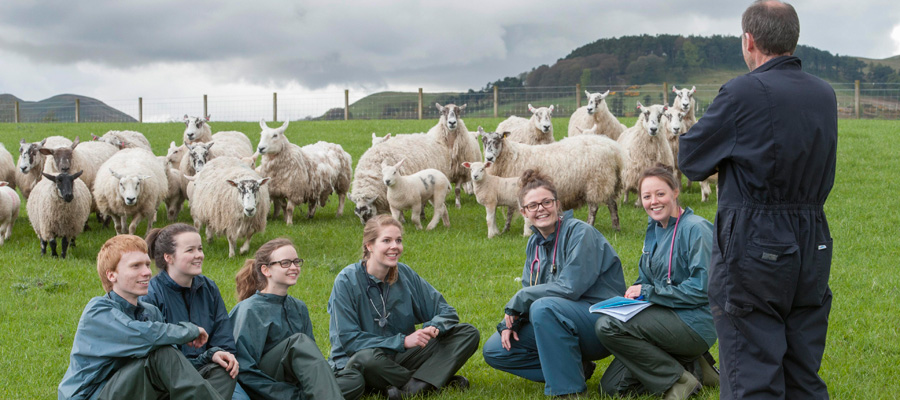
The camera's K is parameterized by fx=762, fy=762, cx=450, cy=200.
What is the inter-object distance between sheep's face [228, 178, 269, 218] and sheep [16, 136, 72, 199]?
454 centimetres

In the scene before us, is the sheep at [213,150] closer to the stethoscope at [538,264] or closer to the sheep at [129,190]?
the sheep at [129,190]

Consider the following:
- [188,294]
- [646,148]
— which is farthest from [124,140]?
→ [188,294]

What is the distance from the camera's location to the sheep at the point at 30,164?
12.6 metres

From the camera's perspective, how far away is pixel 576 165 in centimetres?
1157

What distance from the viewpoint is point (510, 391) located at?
5113mm

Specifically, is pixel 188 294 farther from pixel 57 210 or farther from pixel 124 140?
pixel 124 140

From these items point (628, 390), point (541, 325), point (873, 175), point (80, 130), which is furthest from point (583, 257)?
point (80, 130)

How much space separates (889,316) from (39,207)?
10.2 meters

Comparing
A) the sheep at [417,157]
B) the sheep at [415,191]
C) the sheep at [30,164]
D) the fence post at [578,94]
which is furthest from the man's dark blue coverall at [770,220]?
the fence post at [578,94]

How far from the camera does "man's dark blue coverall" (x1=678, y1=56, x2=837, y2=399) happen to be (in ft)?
10.4

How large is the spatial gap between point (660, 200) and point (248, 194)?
6632 millimetres

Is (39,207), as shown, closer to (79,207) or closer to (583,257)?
(79,207)

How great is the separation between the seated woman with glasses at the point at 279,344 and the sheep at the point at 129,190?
664 cm

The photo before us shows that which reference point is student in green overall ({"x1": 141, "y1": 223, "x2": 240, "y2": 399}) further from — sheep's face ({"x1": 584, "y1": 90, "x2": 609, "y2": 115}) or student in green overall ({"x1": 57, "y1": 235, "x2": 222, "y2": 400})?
sheep's face ({"x1": 584, "y1": 90, "x2": 609, "y2": 115})
